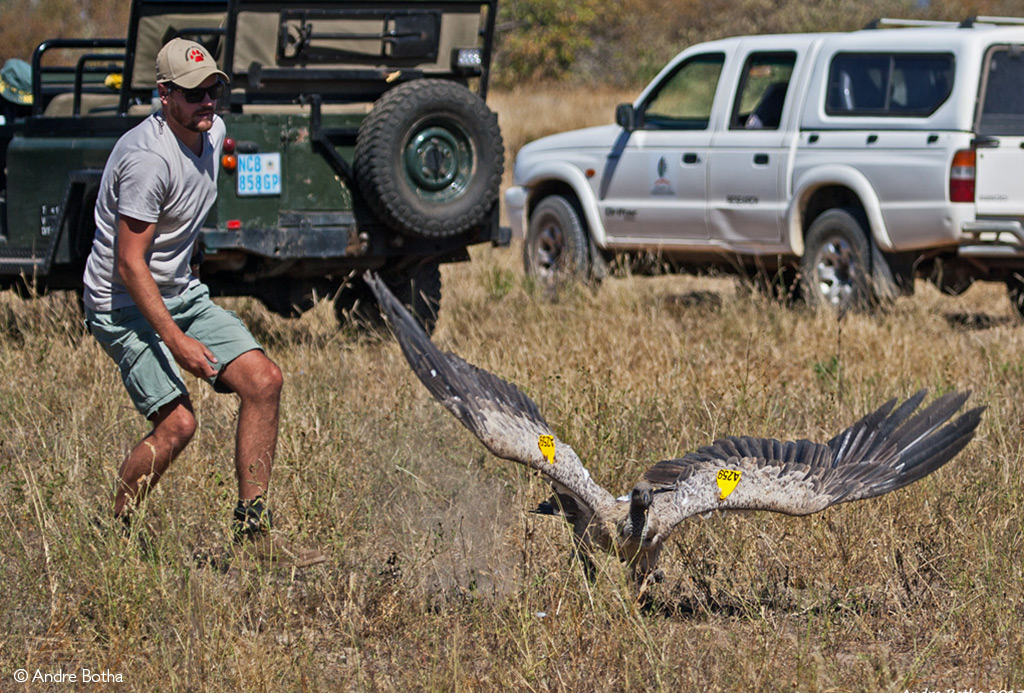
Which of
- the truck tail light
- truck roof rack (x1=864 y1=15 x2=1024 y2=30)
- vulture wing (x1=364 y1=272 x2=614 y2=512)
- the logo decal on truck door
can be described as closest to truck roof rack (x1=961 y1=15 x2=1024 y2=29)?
truck roof rack (x1=864 y1=15 x2=1024 y2=30)

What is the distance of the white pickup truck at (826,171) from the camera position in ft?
27.2

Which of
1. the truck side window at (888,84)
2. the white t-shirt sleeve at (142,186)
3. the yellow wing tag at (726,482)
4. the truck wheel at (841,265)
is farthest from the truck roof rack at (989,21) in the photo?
the white t-shirt sleeve at (142,186)

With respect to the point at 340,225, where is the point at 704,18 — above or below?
above

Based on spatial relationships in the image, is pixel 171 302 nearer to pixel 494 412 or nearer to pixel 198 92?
pixel 198 92

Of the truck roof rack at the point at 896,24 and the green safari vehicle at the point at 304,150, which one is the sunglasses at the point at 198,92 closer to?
the green safari vehicle at the point at 304,150

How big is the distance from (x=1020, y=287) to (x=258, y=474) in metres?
6.28

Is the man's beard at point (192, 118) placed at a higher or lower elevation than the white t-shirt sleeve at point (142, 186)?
higher

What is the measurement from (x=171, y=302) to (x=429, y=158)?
2.98 meters

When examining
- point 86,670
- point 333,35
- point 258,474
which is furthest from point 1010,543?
point 333,35

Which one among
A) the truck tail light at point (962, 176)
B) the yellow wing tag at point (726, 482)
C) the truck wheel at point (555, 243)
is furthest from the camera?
the truck wheel at point (555, 243)

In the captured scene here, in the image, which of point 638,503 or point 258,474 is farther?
point 258,474

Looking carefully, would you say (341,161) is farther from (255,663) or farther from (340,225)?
(255,663)

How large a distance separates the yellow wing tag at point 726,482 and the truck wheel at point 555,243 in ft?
18.9

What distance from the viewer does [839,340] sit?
7281 mm
